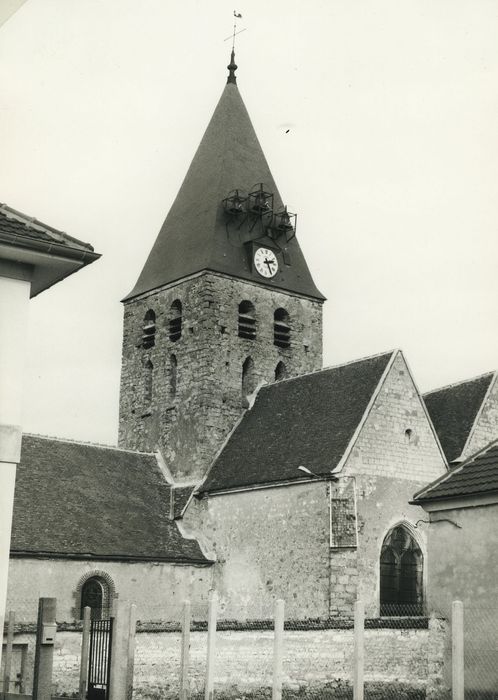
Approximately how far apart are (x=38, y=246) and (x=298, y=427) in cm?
1722

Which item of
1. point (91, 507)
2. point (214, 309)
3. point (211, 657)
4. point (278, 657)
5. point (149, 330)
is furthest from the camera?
point (149, 330)

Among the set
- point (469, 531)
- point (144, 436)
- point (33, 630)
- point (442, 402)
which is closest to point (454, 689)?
point (469, 531)

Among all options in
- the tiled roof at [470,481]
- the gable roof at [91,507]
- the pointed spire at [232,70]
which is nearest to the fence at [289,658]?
the tiled roof at [470,481]

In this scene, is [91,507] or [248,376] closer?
[91,507]

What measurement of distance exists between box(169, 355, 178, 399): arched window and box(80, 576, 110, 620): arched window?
25.9 feet

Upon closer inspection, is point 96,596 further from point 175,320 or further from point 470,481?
point 470,481

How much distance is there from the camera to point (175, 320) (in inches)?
1272

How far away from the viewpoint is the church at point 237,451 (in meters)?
24.1

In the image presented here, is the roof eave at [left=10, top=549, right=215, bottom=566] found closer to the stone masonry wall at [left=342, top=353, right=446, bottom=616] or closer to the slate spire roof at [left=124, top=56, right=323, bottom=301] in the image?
the stone masonry wall at [left=342, top=353, right=446, bottom=616]

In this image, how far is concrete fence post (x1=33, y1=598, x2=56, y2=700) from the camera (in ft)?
33.9

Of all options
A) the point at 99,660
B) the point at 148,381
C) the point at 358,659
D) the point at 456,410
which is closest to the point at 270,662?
the point at 99,660

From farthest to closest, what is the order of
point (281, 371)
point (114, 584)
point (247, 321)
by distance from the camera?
1. point (281, 371)
2. point (247, 321)
3. point (114, 584)

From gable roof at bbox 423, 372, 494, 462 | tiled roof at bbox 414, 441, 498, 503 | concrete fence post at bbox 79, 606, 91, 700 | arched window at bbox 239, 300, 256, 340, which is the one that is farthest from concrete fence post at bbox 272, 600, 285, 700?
arched window at bbox 239, 300, 256, 340

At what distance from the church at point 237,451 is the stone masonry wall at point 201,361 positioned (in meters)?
A: 0.06
